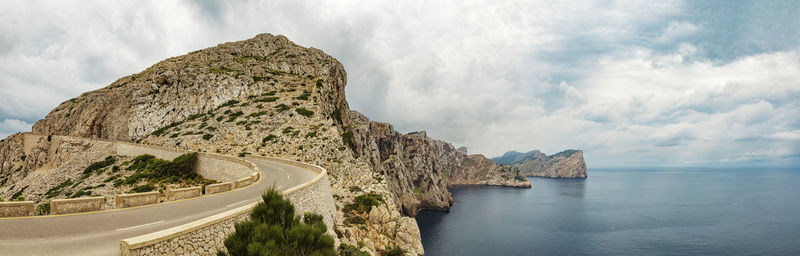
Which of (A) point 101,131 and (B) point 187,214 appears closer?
(B) point 187,214

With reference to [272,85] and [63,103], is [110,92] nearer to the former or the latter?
[63,103]

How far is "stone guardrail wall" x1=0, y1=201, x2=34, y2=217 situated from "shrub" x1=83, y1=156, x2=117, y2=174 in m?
47.7

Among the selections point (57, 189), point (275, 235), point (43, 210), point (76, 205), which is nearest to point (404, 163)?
point (57, 189)

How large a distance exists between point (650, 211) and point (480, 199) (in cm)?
6227

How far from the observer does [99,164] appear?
171 feet

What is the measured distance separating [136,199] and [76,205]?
2496 mm

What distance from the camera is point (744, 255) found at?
57.8 meters

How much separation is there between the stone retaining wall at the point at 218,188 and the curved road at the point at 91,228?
4.22 meters

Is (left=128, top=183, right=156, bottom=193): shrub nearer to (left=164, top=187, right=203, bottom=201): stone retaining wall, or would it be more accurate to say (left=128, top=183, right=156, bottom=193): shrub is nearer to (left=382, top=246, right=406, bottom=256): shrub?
(left=164, top=187, right=203, bottom=201): stone retaining wall

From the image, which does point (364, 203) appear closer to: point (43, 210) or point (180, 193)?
point (180, 193)

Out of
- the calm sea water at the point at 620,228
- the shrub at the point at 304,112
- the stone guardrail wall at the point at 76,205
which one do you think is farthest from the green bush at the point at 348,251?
the calm sea water at the point at 620,228

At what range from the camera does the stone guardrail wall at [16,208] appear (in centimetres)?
1321

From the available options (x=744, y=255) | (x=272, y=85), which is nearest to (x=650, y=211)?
(x=744, y=255)

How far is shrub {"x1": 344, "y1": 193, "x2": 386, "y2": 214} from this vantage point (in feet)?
129
